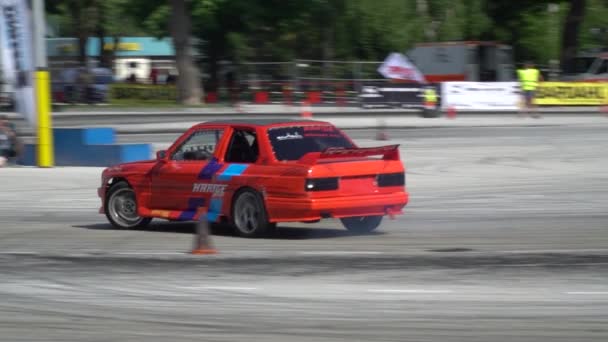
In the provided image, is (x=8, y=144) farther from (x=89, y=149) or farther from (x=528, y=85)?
(x=528, y=85)

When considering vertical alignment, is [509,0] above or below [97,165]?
above

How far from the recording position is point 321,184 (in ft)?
40.0

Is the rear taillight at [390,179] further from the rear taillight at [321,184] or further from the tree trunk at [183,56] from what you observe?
the tree trunk at [183,56]

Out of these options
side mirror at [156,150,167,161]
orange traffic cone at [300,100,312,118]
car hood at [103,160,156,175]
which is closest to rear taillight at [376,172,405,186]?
side mirror at [156,150,167,161]

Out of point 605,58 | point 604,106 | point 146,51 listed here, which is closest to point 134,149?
point 604,106

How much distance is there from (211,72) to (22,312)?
158 ft

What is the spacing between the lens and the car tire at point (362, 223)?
44.3 feet

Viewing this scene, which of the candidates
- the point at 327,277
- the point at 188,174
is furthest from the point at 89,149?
the point at 327,277

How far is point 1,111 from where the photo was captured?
44.5 metres

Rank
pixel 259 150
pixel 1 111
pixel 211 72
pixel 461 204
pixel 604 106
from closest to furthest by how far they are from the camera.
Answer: pixel 259 150, pixel 461 204, pixel 604 106, pixel 1 111, pixel 211 72

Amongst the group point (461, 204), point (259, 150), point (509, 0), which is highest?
point (509, 0)

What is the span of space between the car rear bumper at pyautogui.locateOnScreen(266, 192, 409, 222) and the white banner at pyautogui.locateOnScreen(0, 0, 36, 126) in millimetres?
12563

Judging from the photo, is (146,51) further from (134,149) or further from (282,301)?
(282,301)

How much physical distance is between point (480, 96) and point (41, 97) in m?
20.4
